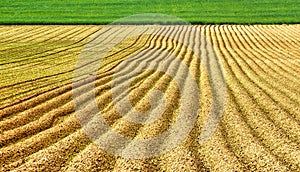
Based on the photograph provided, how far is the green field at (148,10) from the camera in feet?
101

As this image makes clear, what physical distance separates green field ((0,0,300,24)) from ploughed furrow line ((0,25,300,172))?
15.9 metres

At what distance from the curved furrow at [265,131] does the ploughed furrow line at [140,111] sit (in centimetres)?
2

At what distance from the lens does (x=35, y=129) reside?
627 centimetres

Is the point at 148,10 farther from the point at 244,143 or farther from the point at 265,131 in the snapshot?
the point at 244,143

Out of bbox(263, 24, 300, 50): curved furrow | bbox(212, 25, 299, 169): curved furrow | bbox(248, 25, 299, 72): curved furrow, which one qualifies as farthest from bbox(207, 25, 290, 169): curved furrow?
bbox(263, 24, 300, 50): curved furrow

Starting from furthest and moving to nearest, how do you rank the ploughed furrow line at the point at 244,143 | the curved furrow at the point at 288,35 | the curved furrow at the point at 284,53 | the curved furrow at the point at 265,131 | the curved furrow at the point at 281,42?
1. the curved furrow at the point at 288,35
2. the curved furrow at the point at 281,42
3. the curved furrow at the point at 284,53
4. the curved furrow at the point at 265,131
5. the ploughed furrow line at the point at 244,143

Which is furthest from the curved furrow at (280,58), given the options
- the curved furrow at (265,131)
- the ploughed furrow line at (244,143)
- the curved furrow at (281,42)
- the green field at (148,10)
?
the green field at (148,10)

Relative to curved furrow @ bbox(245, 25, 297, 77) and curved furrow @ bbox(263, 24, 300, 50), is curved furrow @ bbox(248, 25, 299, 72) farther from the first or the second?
curved furrow @ bbox(263, 24, 300, 50)

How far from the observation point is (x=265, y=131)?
652cm

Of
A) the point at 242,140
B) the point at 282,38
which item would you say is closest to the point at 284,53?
the point at 282,38

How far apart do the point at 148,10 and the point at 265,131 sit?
31.5 metres

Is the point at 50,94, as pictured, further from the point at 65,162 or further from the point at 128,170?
the point at 128,170

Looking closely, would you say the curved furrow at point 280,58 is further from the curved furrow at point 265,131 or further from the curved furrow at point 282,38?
the curved furrow at point 265,131

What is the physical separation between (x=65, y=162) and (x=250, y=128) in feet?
12.1
